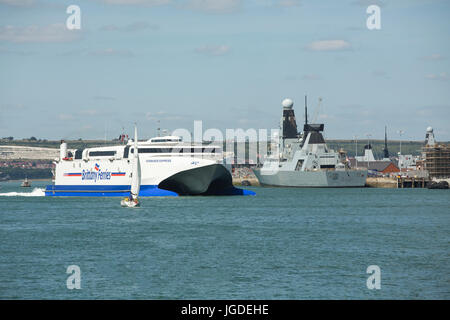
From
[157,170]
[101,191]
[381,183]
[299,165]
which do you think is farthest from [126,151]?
[381,183]

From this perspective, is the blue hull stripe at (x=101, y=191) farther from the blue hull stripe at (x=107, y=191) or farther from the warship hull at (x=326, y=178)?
the warship hull at (x=326, y=178)

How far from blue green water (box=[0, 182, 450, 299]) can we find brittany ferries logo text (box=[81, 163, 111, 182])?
25.1 metres

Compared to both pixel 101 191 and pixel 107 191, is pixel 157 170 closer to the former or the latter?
pixel 107 191

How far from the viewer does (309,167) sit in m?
149

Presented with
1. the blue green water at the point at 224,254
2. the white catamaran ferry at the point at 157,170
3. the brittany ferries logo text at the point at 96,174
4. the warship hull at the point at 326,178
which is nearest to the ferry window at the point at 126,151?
the white catamaran ferry at the point at 157,170

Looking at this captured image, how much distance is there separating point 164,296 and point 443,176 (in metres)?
138

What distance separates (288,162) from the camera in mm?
155125

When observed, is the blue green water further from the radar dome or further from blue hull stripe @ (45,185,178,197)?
the radar dome

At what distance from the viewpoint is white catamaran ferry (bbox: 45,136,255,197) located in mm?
88438

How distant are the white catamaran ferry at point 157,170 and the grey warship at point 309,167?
1732 inches

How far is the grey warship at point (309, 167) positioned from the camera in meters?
144

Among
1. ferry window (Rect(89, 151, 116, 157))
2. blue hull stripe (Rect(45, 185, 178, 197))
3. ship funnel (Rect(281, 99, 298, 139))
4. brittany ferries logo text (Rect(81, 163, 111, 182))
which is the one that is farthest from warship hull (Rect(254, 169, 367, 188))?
brittany ferries logo text (Rect(81, 163, 111, 182))

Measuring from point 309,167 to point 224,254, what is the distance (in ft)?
357
